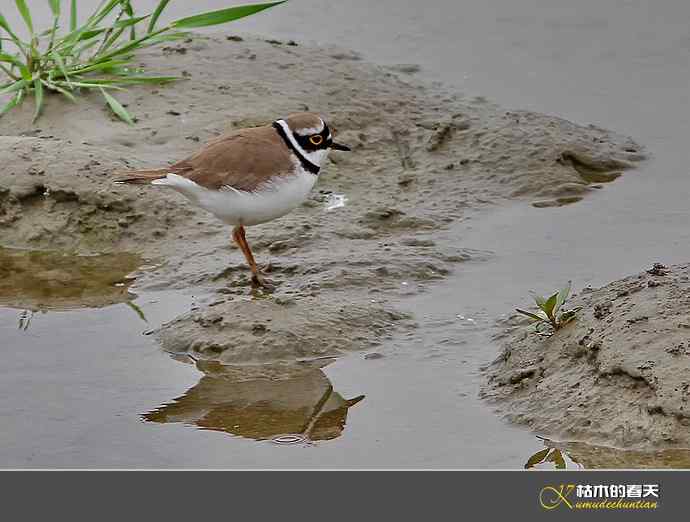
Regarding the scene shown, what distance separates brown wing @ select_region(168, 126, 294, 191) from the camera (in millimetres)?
7195

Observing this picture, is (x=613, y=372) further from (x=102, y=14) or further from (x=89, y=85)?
(x=102, y=14)

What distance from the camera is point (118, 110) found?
9.32 meters

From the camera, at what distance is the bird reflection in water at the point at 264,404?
6023mm

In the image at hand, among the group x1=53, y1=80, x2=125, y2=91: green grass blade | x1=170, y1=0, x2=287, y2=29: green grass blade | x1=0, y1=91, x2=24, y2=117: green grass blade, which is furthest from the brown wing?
x1=0, y1=91, x2=24, y2=117: green grass blade

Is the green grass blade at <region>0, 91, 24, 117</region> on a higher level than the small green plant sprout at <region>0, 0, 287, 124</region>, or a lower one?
lower

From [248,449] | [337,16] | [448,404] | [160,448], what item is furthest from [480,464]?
[337,16]

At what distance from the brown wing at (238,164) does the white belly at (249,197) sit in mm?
39

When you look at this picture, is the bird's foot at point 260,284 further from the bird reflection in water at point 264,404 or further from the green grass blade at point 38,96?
the green grass blade at point 38,96

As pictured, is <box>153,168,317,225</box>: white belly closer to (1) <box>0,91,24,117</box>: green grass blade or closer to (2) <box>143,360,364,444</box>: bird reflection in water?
(2) <box>143,360,364,444</box>: bird reflection in water

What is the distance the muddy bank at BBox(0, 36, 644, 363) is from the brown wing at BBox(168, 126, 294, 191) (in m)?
0.67

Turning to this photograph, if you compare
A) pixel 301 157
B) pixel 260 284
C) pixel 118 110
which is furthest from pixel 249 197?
pixel 118 110

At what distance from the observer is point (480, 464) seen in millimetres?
5516

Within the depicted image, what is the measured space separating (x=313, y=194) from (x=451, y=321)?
207cm

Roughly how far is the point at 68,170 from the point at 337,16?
14.2 ft
